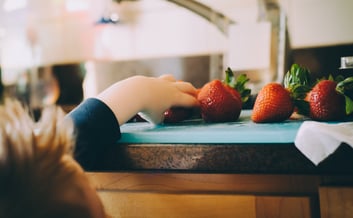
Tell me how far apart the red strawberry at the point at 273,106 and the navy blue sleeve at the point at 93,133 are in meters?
0.19

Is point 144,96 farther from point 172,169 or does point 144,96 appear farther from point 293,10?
point 293,10

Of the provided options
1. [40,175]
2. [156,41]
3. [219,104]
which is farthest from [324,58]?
[40,175]

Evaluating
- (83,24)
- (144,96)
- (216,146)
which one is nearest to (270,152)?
(216,146)

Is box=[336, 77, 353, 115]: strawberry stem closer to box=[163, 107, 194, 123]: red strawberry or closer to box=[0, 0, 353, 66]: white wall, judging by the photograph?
box=[163, 107, 194, 123]: red strawberry

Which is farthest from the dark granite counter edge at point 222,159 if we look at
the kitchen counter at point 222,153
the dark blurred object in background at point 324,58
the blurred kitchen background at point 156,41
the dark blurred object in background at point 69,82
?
the dark blurred object in background at point 69,82

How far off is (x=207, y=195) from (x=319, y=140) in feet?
0.49

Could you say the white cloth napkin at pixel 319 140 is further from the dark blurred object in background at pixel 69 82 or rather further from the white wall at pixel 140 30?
the dark blurred object in background at pixel 69 82

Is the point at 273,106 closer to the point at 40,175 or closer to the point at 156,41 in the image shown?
the point at 40,175

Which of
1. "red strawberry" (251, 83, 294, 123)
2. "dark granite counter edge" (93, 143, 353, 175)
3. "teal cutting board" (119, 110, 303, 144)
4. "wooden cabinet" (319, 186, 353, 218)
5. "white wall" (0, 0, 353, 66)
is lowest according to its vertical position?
"wooden cabinet" (319, 186, 353, 218)

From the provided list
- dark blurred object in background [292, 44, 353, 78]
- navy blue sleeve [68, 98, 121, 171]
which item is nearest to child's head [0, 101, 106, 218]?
navy blue sleeve [68, 98, 121, 171]

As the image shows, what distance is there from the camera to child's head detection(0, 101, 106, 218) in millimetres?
361

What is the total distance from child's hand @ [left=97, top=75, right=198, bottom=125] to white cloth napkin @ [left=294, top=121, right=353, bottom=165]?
8.5 inches

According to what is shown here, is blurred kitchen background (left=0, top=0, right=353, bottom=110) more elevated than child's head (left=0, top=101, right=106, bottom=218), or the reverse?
blurred kitchen background (left=0, top=0, right=353, bottom=110)

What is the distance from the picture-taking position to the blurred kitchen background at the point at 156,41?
1433mm
